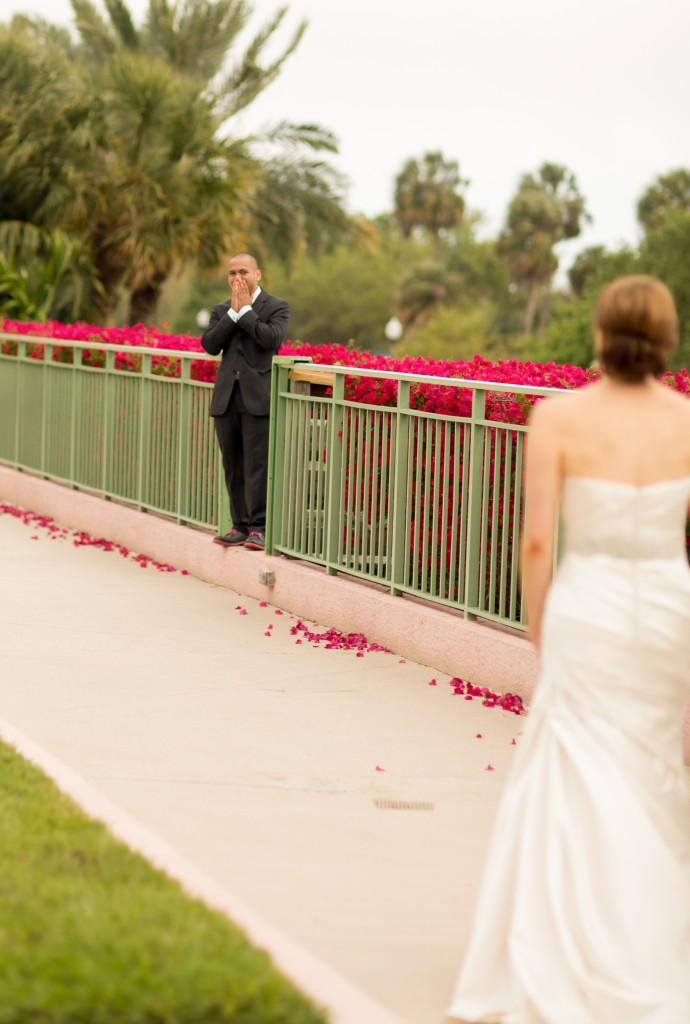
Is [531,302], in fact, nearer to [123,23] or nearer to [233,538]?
[123,23]

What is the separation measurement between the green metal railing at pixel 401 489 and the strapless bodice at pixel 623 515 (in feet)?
11.1

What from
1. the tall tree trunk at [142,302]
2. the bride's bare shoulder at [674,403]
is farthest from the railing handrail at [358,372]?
the tall tree trunk at [142,302]

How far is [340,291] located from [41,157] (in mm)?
62257

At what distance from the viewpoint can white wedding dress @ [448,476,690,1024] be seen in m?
3.82

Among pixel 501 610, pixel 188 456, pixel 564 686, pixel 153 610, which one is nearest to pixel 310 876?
pixel 564 686

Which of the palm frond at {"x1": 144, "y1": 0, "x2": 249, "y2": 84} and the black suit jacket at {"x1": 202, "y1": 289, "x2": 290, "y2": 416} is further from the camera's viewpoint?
the palm frond at {"x1": 144, "y1": 0, "x2": 249, "y2": 84}

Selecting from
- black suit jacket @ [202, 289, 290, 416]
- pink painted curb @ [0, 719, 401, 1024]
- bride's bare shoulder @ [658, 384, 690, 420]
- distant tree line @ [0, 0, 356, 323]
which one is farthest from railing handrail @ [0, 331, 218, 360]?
distant tree line @ [0, 0, 356, 323]

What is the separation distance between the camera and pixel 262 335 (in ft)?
34.3

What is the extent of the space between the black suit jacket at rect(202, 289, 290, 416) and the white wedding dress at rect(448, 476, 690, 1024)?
6514 mm

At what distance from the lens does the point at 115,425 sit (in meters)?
13.3

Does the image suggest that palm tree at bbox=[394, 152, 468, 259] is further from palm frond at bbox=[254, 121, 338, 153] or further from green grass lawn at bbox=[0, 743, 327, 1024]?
green grass lawn at bbox=[0, 743, 327, 1024]

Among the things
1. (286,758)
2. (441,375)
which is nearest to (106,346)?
(441,375)

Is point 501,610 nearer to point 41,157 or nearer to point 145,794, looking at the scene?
point 145,794

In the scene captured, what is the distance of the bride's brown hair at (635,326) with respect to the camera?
394 cm
